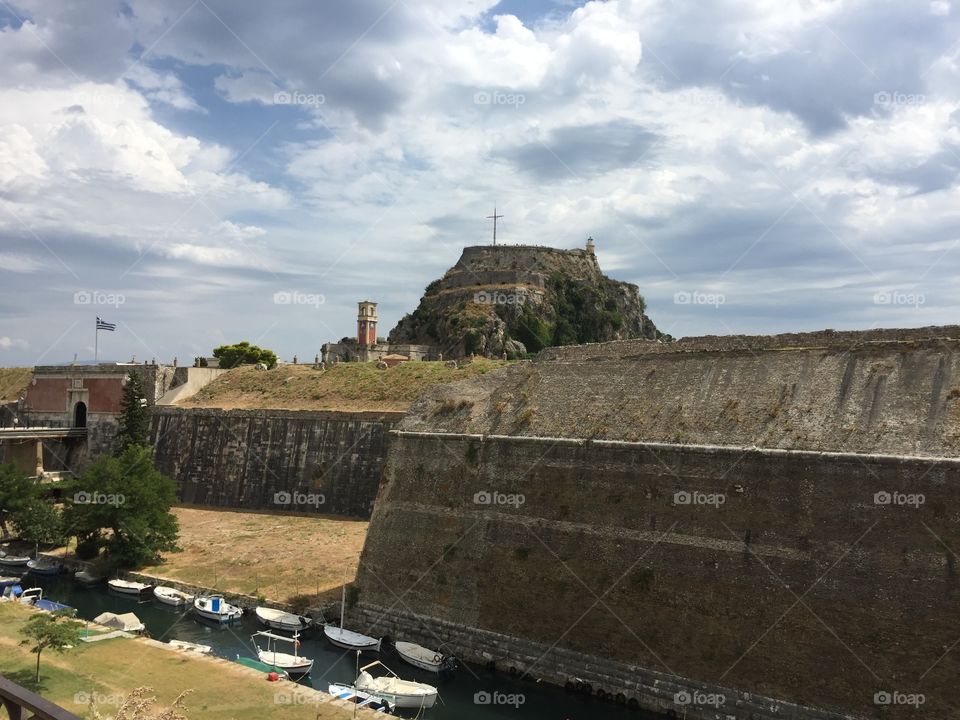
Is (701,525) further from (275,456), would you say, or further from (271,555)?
(275,456)

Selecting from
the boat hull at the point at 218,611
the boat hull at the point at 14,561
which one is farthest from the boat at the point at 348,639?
the boat hull at the point at 14,561

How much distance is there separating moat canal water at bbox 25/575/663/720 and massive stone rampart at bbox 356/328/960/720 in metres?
0.70

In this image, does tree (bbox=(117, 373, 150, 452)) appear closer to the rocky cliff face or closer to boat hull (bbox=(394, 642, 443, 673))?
the rocky cliff face

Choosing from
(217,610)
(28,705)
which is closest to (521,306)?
(217,610)

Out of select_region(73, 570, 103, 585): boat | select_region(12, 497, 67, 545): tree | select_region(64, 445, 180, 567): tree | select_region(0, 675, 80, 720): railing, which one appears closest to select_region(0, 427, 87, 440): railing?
select_region(12, 497, 67, 545): tree

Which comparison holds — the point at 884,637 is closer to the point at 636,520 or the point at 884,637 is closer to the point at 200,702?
the point at 636,520

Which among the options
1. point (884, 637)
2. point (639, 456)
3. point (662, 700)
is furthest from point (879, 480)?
point (662, 700)

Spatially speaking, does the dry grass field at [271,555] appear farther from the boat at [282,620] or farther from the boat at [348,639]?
the boat at [348,639]

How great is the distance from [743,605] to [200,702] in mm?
14742

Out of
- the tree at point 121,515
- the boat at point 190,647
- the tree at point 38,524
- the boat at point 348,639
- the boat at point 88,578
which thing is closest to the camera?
the boat at point 190,647

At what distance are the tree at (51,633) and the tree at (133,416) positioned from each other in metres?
33.3

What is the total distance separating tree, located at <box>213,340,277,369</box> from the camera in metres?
77.6

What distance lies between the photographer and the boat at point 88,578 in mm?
35219

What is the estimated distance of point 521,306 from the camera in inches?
3044
